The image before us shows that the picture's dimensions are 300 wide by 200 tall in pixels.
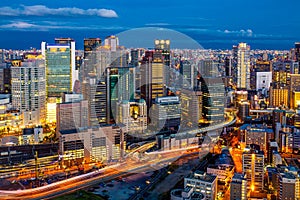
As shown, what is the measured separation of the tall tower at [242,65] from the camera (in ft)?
47.2

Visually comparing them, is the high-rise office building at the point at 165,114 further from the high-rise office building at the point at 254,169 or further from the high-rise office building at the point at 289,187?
the high-rise office building at the point at 289,187

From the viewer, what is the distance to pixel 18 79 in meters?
9.39

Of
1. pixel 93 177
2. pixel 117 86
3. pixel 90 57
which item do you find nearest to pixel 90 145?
pixel 93 177

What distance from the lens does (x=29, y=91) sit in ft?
31.1

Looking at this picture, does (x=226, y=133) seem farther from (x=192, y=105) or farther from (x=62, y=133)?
(x=62, y=133)

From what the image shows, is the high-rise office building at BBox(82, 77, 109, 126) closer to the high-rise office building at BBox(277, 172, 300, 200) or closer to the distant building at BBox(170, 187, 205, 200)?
the distant building at BBox(170, 187, 205, 200)

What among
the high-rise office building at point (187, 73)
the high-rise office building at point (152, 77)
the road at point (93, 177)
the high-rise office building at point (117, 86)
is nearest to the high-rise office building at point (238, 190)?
the road at point (93, 177)

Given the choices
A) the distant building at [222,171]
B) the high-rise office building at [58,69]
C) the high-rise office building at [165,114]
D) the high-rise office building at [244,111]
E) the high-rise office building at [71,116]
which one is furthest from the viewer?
the high-rise office building at [58,69]

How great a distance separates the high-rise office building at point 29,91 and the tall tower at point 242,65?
23.8 ft

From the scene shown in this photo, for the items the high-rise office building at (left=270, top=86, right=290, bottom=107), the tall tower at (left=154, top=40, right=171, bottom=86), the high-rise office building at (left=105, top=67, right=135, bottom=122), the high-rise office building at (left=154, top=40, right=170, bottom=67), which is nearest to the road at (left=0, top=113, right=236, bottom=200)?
the high-rise office building at (left=105, top=67, right=135, bottom=122)

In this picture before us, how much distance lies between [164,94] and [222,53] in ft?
16.0

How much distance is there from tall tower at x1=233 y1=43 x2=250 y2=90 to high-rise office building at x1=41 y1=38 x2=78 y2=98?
607cm

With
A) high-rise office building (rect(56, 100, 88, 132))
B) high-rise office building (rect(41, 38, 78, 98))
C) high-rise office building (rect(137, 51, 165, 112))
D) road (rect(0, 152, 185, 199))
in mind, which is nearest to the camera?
road (rect(0, 152, 185, 199))

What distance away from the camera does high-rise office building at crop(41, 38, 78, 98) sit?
10.8 m
